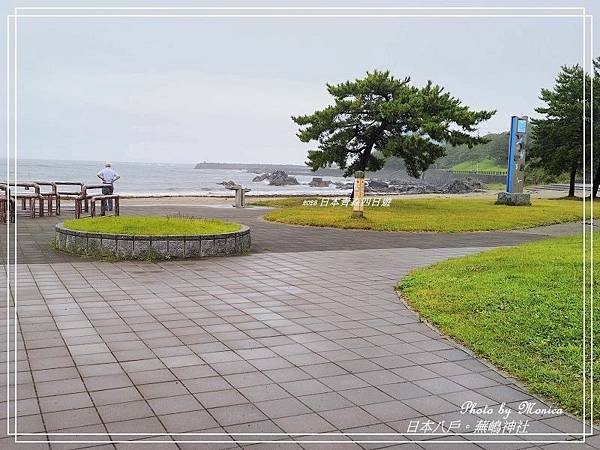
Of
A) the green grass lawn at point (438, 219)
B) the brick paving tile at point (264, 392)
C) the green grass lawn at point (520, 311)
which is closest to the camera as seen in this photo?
the brick paving tile at point (264, 392)

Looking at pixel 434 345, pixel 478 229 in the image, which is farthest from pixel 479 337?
pixel 478 229

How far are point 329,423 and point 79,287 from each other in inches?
160

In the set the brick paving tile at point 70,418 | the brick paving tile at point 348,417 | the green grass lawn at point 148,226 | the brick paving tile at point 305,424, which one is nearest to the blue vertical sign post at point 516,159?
the green grass lawn at point 148,226

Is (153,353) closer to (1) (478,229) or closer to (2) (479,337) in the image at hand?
(2) (479,337)

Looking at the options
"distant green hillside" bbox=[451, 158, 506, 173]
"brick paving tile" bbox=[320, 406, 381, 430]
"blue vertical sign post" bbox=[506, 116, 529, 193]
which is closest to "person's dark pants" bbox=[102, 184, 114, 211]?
"brick paving tile" bbox=[320, 406, 381, 430]

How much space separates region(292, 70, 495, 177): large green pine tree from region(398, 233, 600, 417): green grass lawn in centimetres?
1235

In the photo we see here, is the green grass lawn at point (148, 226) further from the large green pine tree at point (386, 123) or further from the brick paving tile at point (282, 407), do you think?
the large green pine tree at point (386, 123)

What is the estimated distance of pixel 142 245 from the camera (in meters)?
7.99

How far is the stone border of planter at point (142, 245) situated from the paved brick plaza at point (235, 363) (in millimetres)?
991

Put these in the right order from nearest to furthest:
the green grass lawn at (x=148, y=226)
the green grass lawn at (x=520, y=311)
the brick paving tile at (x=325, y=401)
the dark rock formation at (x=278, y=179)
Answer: the brick paving tile at (x=325, y=401), the green grass lawn at (x=520, y=311), the green grass lawn at (x=148, y=226), the dark rock formation at (x=278, y=179)

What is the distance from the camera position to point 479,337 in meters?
4.43

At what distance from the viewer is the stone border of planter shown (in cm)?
796

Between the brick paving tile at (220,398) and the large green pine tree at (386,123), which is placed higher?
the large green pine tree at (386,123)

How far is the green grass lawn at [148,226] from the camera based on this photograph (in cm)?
835
